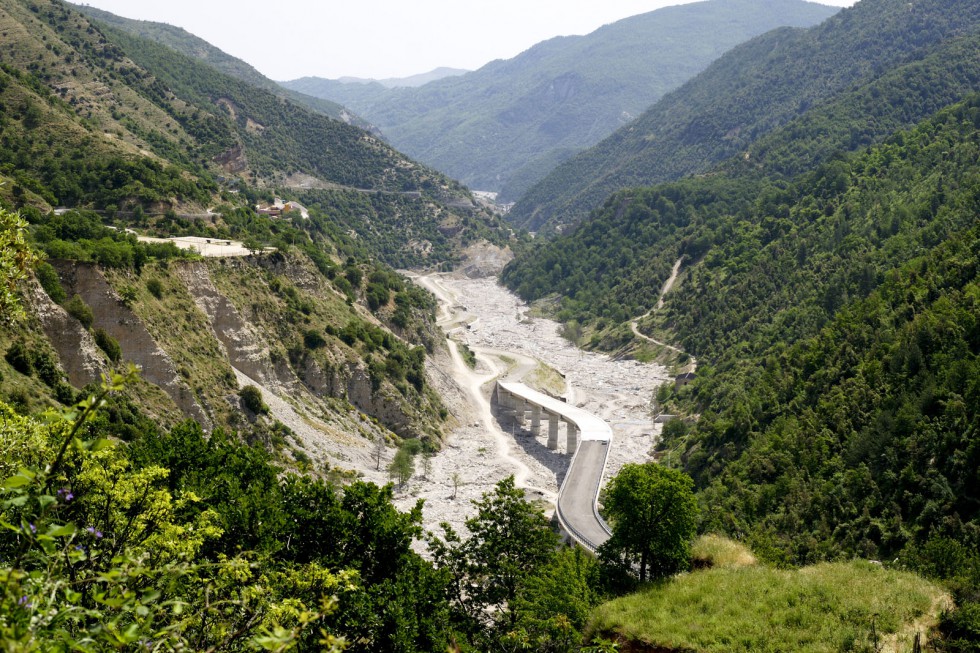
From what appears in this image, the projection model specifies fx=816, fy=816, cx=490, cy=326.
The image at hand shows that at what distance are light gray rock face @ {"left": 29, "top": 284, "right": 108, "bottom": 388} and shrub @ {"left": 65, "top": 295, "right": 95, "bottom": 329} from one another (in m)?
0.88

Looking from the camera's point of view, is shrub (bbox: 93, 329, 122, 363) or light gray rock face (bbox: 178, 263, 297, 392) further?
light gray rock face (bbox: 178, 263, 297, 392)

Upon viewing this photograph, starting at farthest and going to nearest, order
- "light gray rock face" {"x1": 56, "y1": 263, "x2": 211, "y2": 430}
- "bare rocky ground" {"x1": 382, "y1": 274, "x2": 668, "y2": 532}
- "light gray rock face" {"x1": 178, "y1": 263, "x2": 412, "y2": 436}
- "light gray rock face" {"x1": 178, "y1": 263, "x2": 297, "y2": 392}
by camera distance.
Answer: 1. "bare rocky ground" {"x1": 382, "y1": 274, "x2": 668, "y2": 532}
2. "light gray rock face" {"x1": 178, "y1": 263, "x2": 412, "y2": 436}
3. "light gray rock face" {"x1": 178, "y1": 263, "x2": 297, "y2": 392}
4. "light gray rock face" {"x1": 56, "y1": 263, "x2": 211, "y2": 430}

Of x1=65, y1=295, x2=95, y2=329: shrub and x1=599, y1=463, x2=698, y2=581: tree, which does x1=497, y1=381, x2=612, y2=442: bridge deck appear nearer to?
x1=599, y1=463, x2=698, y2=581: tree

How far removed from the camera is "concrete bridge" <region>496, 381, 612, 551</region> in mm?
56594

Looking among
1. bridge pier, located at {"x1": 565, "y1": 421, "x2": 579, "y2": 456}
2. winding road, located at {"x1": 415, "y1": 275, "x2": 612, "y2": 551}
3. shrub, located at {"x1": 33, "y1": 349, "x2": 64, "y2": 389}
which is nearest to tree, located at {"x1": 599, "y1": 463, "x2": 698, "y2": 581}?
winding road, located at {"x1": 415, "y1": 275, "x2": 612, "y2": 551}

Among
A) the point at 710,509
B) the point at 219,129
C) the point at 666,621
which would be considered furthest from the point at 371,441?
the point at 219,129

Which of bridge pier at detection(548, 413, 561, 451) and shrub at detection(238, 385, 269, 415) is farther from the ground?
shrub at detection(238, 385, 269, 415)

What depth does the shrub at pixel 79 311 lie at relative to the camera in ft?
162

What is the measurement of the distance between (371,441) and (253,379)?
12071mm

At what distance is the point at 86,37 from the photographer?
133625 mm

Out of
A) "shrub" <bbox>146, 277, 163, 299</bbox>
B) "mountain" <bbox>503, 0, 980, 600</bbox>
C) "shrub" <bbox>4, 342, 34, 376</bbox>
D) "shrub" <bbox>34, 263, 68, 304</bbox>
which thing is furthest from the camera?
"shrub" <bbox>146, 277, 163, 299</bbox>

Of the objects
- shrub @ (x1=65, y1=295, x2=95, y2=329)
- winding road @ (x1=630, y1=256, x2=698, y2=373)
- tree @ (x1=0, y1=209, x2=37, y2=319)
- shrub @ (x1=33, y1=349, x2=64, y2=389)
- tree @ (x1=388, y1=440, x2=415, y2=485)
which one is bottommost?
tree @ (x1=388, y1=440, x2=415, y2=485)

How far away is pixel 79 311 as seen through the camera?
4959cm

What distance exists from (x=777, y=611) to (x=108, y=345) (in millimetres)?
42343
